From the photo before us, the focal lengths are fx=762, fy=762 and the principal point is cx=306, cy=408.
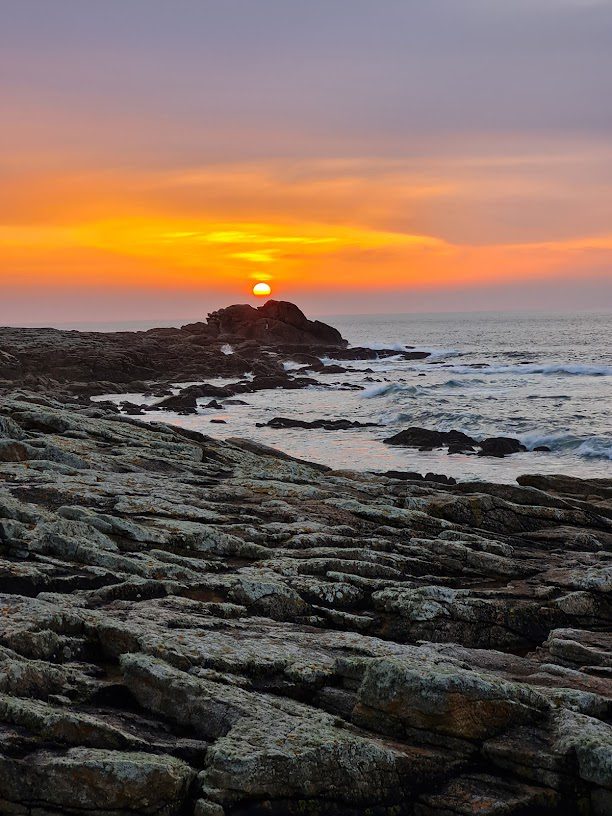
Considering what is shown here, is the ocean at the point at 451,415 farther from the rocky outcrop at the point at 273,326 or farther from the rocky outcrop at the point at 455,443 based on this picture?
the rocky outcrop at the point at 273,326

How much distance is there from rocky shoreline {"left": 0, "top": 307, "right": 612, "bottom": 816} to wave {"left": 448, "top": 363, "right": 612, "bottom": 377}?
93.3 metres

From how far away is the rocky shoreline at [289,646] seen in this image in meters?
7.95

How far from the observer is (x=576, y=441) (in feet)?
169

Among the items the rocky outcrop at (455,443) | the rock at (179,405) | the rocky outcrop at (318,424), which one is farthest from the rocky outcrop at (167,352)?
the rocky outcrop at (455,443)

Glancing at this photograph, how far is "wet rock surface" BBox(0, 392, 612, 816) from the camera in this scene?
26.0 ft

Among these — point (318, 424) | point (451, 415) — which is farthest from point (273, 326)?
point (318, 424)

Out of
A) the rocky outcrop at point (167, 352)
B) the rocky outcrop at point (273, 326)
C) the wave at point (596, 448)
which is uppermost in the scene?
the rocky outcrop at point (273, 326)

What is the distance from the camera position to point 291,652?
10.6m

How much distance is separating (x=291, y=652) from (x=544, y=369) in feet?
360

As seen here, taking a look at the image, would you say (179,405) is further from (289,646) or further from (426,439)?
(289,646)

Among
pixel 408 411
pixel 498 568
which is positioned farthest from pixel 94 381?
pixel 498 568

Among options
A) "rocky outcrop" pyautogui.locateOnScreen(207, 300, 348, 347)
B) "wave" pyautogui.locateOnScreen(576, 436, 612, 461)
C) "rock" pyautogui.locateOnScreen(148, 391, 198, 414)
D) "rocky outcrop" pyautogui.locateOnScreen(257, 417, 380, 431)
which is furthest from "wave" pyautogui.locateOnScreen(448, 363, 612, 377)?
"wave" pyautogui.locateOnScreen(576, 436, 612, 461)

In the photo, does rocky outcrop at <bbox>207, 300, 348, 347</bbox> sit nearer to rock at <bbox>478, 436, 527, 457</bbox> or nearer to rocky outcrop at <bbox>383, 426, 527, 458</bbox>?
rocky outcrop at <bbox>383, 426, 527, 458</bbox>

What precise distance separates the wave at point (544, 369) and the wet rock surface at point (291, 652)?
9534cm
